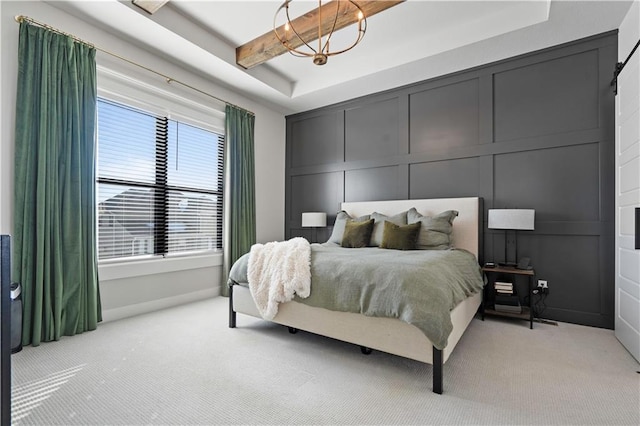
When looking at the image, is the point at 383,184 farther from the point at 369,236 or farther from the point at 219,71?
the point at 219,71

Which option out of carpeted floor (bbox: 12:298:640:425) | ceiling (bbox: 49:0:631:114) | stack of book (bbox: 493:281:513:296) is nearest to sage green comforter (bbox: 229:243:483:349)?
carpeted floor (bbox: 12:298:640:425)

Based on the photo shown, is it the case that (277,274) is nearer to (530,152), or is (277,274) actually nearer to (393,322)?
(393,322)

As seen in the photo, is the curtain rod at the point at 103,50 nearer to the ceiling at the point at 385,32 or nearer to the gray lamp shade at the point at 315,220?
the ceiling at the point at 385,32

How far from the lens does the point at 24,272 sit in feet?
8.04

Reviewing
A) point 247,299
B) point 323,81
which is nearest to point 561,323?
point 247,299

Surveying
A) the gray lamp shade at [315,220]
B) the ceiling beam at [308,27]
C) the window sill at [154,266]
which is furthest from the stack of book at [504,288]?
the window sill at [154,266]

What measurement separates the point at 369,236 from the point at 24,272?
10.2 ft

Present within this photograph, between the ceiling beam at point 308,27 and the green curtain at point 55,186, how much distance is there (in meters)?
1.49

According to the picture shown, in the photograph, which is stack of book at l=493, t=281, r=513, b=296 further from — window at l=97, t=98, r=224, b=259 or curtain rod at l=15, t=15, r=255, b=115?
curtain rod at l=15, t=15, r=255, b=115

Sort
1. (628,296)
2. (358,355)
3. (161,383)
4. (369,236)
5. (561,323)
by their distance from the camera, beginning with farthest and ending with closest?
(369,236), (561,323), (628,296), (358,355), (161,383)

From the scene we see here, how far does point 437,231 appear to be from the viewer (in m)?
3.38

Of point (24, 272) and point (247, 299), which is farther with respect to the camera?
Result: point (247, 299)

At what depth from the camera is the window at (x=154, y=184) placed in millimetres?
3162

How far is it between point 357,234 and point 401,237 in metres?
0.52
